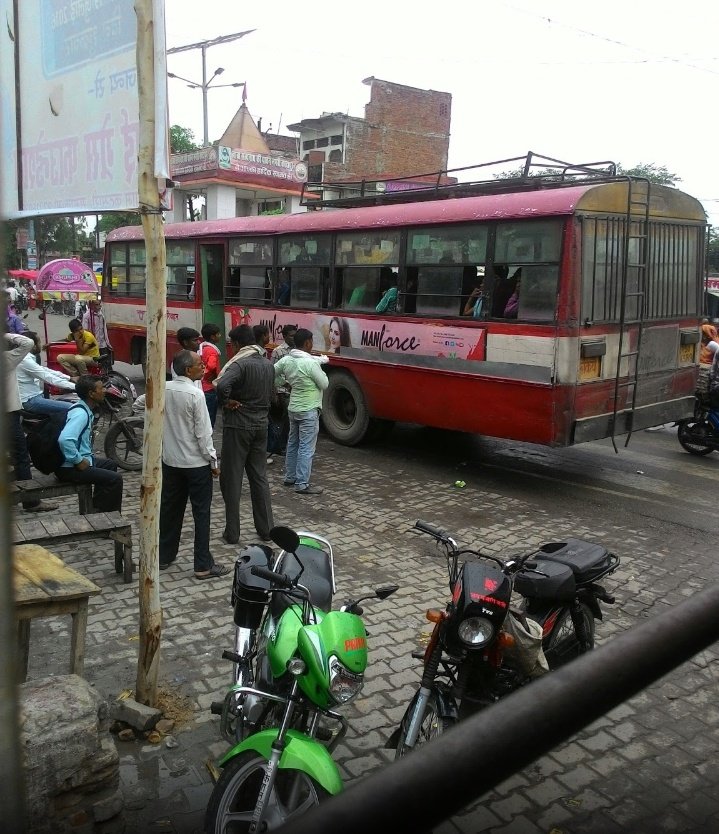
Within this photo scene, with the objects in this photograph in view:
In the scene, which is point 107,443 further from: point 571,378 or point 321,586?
point 321,586

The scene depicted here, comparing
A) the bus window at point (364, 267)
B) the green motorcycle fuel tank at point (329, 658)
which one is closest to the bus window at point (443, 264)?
the bus window at point (364, 267)

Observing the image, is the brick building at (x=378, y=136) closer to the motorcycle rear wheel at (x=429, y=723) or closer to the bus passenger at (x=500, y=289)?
the bus passenger at (x=500, y=289)

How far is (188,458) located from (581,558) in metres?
2.73

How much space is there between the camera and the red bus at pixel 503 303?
7.20 meters

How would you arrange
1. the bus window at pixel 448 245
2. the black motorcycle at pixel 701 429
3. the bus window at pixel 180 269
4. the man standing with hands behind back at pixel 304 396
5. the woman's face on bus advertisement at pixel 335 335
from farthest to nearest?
the bus window at pixel 180 269 → the woman's face on bus advertisement at pixel 335 335 → the black motorcycle at pixel 701 429 → the bus window at pixel 448 245 → the man standing with hands behind back at pixel 304 396

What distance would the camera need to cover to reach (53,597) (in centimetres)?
338

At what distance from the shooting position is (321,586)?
3.30 metres

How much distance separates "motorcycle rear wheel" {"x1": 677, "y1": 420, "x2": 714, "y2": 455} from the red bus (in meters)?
0.70

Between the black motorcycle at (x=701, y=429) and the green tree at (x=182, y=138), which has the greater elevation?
the green tree at (x=182, y=138)

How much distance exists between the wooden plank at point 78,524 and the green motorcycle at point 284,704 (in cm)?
232

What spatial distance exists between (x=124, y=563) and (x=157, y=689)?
1.73m

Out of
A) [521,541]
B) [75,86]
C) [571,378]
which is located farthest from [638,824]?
[571,378]

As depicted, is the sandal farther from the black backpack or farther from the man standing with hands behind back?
the man standing with hands behind back

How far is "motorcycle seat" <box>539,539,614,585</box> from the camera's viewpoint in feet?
12.4
